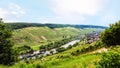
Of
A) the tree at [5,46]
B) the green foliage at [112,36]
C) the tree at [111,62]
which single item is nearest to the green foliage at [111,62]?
the tree at [111,62]

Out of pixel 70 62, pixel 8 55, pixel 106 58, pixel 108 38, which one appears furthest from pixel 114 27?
pixel 106 58

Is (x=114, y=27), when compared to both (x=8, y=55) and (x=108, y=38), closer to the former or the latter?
(x=108, y=38)

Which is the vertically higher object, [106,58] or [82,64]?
[106,58]

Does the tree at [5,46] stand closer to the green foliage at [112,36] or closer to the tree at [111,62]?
the tree at [111,62]

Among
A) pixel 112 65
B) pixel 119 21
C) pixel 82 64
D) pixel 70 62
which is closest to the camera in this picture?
pixel 112 65

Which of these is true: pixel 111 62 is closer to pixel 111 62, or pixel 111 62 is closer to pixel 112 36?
pixel 111 62

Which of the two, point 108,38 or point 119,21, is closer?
point 108,38

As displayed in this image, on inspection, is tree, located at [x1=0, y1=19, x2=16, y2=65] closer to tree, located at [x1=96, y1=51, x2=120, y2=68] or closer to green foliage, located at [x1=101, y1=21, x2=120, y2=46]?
tree, located at [x1=96, y1=51, x2=120, y2=68]

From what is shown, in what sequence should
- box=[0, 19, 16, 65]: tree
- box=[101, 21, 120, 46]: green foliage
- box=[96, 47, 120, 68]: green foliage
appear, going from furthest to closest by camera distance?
box=[101, 21, 120, 46]: green foliage, box=[0, 19, 16, 65]: tree, box=[96, 47, 120, 68]: green foliage

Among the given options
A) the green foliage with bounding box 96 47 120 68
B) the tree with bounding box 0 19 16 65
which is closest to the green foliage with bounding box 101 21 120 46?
the tree with bounding box 0 19 16 65

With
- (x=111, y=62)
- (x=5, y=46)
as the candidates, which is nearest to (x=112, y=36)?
(x=5, y=46)

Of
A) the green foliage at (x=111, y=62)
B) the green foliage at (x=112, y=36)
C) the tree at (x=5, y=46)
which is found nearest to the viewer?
the green foliage at (x=111, y=62)
